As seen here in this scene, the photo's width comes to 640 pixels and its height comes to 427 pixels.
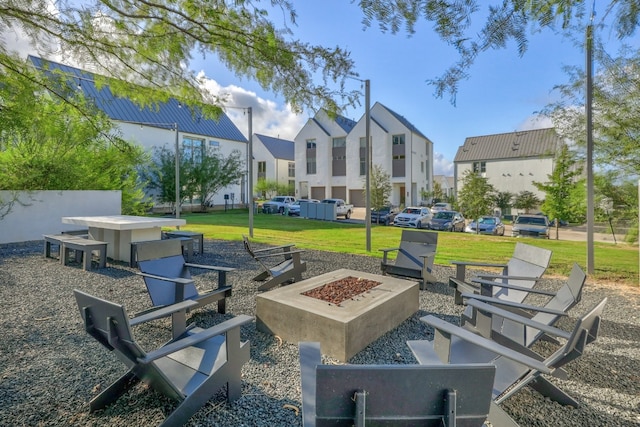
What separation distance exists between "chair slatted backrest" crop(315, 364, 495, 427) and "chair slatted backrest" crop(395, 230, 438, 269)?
514 centimetres

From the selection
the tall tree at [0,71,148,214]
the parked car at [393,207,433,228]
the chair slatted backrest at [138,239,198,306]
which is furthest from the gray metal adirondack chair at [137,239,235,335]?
the parked car at [393,207,433,228]

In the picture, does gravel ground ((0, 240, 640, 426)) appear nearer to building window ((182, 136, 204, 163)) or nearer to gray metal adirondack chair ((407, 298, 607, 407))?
gray metal adirondack chair ((407, 298, 607, 407))

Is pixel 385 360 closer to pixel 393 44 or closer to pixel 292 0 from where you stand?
pixel 393 44

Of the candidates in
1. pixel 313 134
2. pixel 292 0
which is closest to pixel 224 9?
pixel 292 0

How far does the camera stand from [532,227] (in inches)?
774

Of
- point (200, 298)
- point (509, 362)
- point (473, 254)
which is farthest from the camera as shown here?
point (473, 254)

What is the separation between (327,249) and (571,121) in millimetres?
7524

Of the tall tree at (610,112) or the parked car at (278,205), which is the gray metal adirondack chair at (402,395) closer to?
the tall tree at (610,112)

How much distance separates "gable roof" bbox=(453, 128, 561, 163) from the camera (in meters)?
39.2

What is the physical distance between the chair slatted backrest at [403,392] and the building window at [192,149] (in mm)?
31430

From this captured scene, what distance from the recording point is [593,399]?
2.90m

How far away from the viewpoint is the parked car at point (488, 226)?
74.3ft

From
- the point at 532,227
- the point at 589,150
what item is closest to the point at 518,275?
the point at 589,150

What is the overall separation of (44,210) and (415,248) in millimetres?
12950
